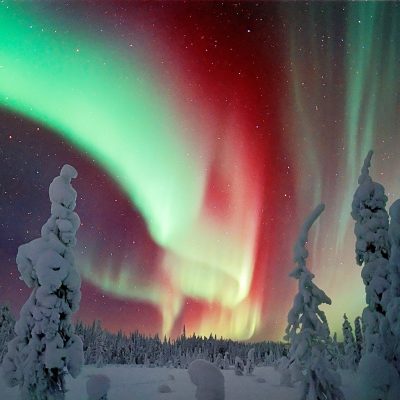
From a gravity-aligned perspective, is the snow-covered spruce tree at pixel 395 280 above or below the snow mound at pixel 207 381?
above

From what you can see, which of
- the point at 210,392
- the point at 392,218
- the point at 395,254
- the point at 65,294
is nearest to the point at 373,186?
the point at 392,218

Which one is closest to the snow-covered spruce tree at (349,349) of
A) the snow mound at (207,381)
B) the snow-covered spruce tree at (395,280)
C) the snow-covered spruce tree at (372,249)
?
the snow-covered spruce tree at (372,249)

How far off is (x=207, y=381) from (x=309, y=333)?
476cm

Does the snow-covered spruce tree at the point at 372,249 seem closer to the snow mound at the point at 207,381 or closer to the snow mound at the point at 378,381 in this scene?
the snow mound at the point at 378,381

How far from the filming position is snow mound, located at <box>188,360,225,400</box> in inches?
530

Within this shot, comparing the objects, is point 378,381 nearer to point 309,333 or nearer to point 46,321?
point 309,333

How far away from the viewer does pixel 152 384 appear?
96.8 feet

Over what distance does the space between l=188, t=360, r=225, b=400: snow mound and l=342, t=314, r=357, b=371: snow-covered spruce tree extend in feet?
94.4

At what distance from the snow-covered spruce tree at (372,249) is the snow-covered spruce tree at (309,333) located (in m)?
2.58

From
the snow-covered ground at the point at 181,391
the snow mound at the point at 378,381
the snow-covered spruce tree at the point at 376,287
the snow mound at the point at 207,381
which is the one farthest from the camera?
the snow-covered ground at the point at 181,391

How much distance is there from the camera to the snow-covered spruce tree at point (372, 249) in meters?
17.2

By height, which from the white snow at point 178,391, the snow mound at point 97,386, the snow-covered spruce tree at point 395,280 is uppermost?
the snow-covered spruce tree at point 395,280

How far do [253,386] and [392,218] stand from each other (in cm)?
1727

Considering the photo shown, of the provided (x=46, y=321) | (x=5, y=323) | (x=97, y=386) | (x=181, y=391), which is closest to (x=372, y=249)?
(x=46, y=321)
